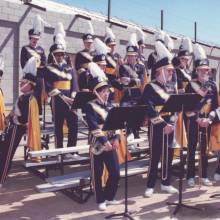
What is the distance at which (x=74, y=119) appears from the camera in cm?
845

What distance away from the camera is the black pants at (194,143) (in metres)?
7.42

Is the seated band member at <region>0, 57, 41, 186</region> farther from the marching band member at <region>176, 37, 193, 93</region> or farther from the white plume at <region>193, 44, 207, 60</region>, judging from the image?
the marching band member at <region>176, 37, 193, 93</region>

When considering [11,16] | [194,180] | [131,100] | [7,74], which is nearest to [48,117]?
[7,74]

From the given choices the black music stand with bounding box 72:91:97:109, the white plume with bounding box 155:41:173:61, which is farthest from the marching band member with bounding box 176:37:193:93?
the black music stand with bounding box 72:91:97:109

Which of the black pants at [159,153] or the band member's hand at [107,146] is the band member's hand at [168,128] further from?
the band member's hand at [107,146]

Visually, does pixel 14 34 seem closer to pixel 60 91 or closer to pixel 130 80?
pixel 130 80

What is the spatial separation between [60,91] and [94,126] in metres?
2.44

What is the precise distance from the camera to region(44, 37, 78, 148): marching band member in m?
8.27

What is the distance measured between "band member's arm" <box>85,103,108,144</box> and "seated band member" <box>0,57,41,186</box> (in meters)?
1.50

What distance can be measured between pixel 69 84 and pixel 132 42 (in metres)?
2.00

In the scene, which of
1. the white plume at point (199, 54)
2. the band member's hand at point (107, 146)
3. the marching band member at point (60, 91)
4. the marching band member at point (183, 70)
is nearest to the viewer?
the band member's hand at point (107, 146)

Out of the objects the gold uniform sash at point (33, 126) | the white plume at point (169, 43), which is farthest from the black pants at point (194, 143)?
the white plume at point (169, 43)

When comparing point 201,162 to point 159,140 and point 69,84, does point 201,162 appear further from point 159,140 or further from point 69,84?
point 69,84

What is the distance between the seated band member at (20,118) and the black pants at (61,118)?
982 mm
